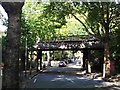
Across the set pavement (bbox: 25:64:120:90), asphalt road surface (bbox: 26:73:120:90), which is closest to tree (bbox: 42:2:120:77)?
pavement (bbox: 25:64:120:90)

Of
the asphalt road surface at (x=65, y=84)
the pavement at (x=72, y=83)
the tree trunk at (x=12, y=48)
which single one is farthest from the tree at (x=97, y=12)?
the tree trunk at (x=12, y=48)

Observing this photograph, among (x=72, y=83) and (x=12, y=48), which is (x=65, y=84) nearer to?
(x=72, y=83)

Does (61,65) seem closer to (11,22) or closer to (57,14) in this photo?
(57,14)

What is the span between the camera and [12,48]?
15.0 meters

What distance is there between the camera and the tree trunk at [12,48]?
48.4 ft

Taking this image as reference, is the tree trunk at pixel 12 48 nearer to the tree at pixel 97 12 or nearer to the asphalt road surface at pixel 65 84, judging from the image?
the asphalt road surface at pixel 65 84

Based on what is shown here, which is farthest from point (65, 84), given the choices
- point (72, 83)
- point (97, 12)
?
point (97, 12)

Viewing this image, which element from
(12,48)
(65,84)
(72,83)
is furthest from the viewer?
(72,83)

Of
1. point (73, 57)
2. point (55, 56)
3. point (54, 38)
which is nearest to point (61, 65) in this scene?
point (55, 56)

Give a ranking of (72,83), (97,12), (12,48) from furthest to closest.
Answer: (97,12) → (72,83) → (12,48)

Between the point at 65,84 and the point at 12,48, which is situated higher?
the point at 12,48

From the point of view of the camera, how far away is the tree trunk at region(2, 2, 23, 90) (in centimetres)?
1474

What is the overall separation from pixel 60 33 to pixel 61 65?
23.2 metres

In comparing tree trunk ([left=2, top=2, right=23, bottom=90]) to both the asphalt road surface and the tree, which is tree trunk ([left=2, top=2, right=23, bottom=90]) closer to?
the asphalt road surface
